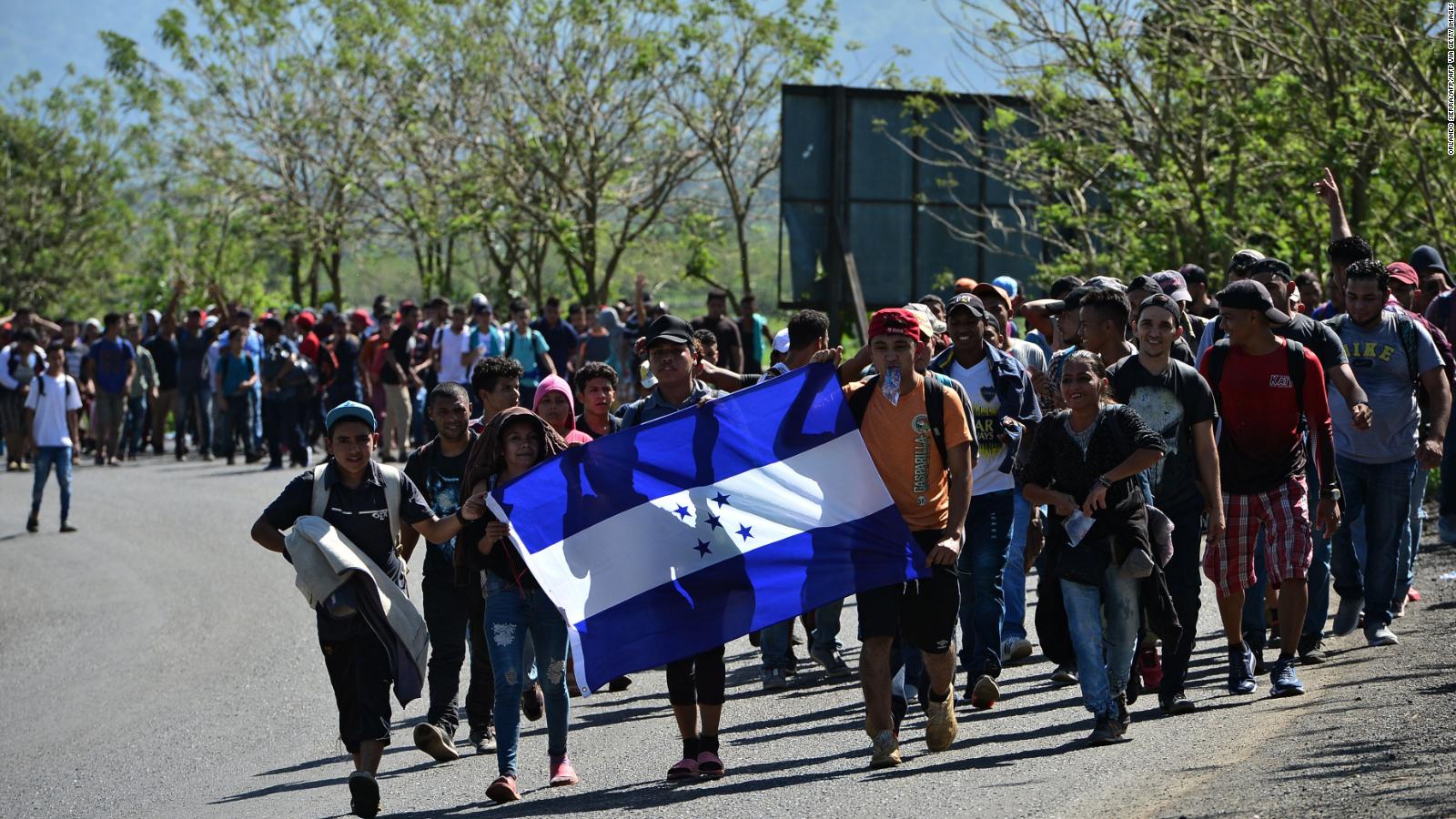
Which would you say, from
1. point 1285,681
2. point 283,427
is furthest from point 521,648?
point 283,427

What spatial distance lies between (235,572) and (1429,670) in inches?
422

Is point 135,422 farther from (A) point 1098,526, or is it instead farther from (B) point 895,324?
(A) point 1098,526

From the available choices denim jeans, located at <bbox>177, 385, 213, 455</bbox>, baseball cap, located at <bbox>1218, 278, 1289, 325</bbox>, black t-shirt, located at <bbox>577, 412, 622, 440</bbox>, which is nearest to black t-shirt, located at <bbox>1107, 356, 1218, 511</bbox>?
baseball cap, located at <bbox>1218, 278, 1289, 325</bbox>

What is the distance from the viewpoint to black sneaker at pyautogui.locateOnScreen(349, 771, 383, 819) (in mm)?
7758

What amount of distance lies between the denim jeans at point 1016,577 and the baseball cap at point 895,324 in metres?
2.59

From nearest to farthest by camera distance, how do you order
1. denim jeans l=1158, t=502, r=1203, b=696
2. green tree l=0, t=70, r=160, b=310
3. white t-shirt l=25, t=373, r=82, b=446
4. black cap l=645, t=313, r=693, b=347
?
black cap l=645, t=313, r=693, b=347, denim jeans l=1158, t=502, r=1203, b=696, white t-shirt l=25, t=373, r=82, b=446, green tree l=0, t=70, r=160, b=310

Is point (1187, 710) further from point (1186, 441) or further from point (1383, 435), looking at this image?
point (1383, 435)

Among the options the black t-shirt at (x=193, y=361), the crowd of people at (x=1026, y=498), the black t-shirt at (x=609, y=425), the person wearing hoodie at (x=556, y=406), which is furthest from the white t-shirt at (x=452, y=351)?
the person wearing hoodie at (x=556, y=406)

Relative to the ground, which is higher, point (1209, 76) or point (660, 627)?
point (1209, 76)

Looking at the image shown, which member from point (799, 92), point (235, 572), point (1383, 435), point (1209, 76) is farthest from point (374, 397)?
point (1383, 435)

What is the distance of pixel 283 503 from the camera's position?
802cm

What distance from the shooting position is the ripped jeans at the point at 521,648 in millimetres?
8203

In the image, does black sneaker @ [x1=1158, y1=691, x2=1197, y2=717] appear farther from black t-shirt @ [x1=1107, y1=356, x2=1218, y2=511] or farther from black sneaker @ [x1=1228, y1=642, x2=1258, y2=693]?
black t-shirt @ [x1=1107, y1=356, x2=1218, y2=511]

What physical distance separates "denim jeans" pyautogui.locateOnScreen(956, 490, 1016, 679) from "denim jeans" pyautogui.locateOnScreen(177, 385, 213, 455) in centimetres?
2025
